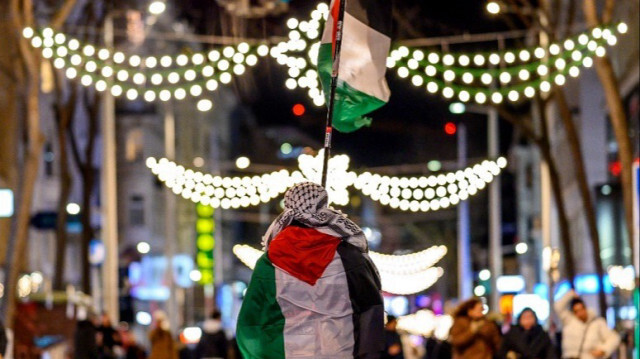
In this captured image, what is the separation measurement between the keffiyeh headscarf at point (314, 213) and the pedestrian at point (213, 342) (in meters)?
14.7

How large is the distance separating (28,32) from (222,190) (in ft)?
11.3

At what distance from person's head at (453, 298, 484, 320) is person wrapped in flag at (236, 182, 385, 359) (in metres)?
8.54

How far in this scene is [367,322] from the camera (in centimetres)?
835

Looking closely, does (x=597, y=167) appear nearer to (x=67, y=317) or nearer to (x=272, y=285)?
(x=67, y=317)

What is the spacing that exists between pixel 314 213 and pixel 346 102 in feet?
9.01

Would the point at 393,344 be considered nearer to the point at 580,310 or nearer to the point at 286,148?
the point at 580,310

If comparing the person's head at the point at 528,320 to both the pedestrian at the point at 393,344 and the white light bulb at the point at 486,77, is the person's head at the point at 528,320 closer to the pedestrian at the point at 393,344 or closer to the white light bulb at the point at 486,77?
the pedestrian at the point at 393,344

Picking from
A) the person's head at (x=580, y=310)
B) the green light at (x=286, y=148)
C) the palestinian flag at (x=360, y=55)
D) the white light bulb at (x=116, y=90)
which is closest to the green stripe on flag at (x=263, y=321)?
the palestinian flag at (x=360, y=55)

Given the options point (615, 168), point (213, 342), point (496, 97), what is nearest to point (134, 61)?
point (496, 97)

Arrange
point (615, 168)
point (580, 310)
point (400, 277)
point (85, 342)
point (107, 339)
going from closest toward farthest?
point (580, 310) → point (400, 277) → point (85, 342) → point (107, 339) → point (615, 168)

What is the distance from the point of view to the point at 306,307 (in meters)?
8.28

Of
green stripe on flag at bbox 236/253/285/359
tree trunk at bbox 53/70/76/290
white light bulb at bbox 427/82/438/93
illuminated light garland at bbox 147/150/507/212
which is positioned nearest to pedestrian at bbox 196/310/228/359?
Result: illuminated light garland at bbox 147/150/507/212

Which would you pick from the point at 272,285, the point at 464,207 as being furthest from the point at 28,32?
the point at 464,207

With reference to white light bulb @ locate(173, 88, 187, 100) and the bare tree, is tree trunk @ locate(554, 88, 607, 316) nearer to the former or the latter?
the bare tree
